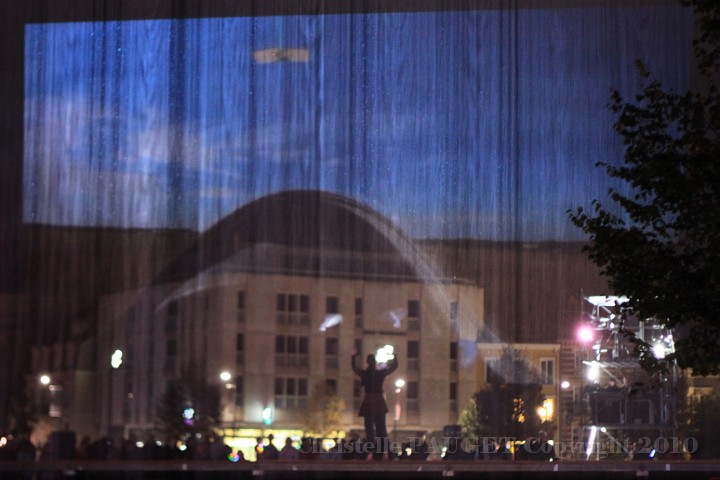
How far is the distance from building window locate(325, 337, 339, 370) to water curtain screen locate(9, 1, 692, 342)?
780 mm

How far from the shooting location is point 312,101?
7.77m

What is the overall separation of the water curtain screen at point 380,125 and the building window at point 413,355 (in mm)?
498

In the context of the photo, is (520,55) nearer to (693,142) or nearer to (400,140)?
(400,140)

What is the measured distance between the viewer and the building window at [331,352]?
7551 millimetres

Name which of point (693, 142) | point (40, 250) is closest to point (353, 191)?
point (40, 250)

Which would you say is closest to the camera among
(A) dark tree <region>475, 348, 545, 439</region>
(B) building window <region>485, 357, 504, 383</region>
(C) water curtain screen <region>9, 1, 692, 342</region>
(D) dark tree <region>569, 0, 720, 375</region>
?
(D) dark tree <region>569, 0, 720, 375</region>

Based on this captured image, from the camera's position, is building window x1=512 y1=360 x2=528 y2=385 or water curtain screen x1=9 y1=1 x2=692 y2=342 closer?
building window x1=512 y1=360 x2=528 y2=385

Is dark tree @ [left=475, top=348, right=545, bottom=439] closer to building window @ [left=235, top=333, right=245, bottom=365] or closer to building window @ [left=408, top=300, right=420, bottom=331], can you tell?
building window @ [left=408, top=300, right=420, bottom=331]

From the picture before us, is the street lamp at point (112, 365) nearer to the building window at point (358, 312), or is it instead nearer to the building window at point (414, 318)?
the building window at point (358, 312)

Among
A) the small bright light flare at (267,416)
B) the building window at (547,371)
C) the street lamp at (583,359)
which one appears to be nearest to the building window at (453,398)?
the building window at (547,371)

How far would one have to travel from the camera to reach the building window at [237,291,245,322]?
763 cm

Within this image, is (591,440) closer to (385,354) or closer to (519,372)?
(519,372)

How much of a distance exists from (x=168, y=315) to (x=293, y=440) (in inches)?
47.6

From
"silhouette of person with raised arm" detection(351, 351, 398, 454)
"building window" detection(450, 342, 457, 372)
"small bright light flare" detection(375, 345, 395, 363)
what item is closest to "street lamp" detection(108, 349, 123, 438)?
"silhouette of person with raised arm" detection(351, 351, 398, 454)
